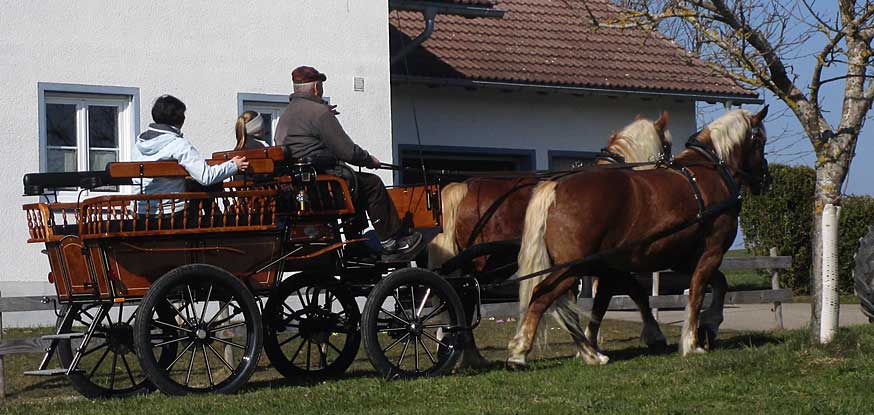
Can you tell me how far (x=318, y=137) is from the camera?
8703 mm

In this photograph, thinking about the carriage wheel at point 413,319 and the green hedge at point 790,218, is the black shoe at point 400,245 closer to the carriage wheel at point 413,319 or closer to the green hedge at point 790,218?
the carriage wheel at point 413,319

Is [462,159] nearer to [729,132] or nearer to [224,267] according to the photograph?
[729,132]

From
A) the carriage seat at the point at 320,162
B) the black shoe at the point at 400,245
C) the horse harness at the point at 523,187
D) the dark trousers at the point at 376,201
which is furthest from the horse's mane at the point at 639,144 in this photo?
the carriage seat at the point at 320,162

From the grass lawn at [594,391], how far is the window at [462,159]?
8013 mm

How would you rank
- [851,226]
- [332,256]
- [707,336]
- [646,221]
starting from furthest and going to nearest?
[851,226] < [707,336] < [646,221] < [332,256]

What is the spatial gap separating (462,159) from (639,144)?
7.50 m

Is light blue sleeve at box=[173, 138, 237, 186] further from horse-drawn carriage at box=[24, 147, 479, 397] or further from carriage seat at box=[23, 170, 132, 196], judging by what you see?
carriage seat at box=[23, 170, 132, 196]

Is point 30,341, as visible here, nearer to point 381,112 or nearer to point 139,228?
point 139,228

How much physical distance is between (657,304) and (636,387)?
5952 mm

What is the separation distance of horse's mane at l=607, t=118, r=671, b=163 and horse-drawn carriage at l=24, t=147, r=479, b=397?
7.65 feet

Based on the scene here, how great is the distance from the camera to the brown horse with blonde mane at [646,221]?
920 centimetres

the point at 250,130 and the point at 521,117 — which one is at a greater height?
the point at 521,117

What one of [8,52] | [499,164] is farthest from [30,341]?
[499,164]

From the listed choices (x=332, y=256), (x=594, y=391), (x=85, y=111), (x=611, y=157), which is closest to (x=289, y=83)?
(x=85, y=111)
